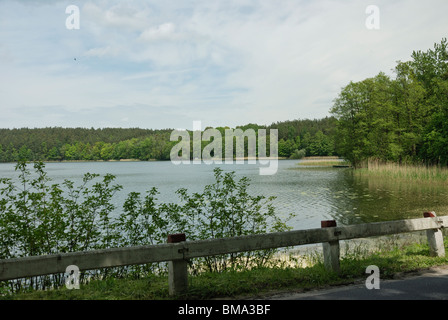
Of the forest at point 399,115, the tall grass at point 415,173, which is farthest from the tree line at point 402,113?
the tall grass at point 415,173

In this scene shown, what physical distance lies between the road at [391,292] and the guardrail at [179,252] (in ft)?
2.57

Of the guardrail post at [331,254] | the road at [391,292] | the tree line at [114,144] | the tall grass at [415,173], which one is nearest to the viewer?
the road at [391,292]

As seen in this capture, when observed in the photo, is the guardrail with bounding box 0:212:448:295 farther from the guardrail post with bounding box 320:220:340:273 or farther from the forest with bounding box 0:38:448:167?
the forest with bounding box 0:38:448:167

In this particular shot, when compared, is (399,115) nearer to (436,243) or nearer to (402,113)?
(402,113)

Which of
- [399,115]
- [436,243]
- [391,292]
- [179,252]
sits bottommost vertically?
[391,292]

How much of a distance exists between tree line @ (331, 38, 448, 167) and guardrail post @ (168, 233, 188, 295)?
138ft

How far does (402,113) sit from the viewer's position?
50.6m

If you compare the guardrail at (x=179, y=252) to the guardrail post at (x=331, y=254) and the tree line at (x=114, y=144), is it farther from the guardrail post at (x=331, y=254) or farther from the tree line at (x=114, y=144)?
the tree line at (x=114, y=144)

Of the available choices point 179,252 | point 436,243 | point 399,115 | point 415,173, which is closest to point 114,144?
point 399,115

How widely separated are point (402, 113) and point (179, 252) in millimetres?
52334

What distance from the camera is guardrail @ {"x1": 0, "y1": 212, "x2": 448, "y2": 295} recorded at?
4.56m

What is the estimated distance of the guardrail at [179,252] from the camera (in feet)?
15.0
